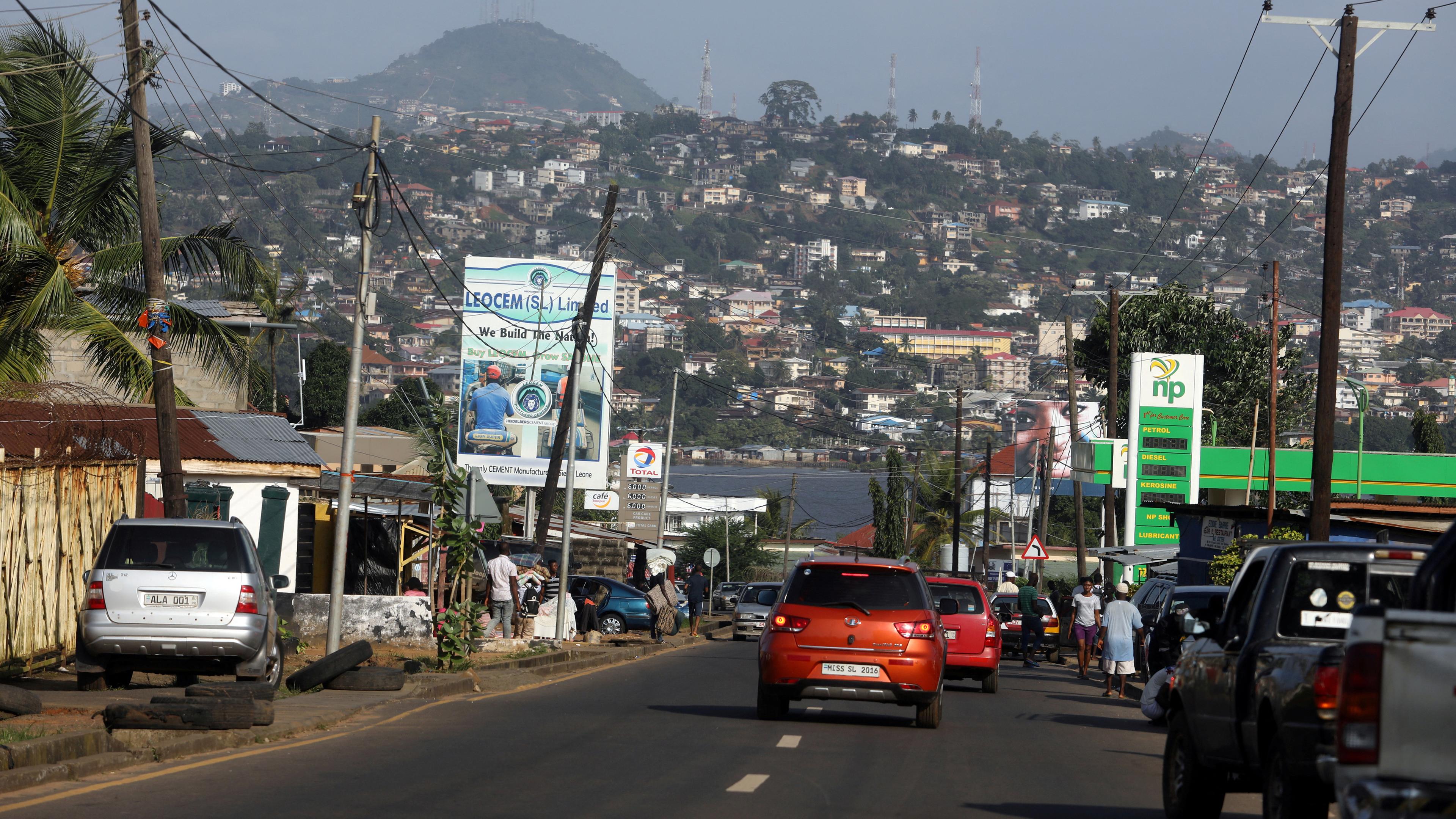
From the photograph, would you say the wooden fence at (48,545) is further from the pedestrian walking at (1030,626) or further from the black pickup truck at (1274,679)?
the pedestrian walking at (1030,626)

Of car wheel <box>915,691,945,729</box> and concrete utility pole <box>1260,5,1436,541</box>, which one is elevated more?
concrete utility pole <box>1260,5,1436,541</box>

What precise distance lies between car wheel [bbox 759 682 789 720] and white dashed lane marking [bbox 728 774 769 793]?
156 inches

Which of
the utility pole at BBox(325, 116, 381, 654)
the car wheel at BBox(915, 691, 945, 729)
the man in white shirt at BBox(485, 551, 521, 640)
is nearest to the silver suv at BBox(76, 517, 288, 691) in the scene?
the utility pole at BBox(325, 116, 381, 654)

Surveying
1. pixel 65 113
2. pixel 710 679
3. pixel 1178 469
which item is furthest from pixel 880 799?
pixel 1178 469

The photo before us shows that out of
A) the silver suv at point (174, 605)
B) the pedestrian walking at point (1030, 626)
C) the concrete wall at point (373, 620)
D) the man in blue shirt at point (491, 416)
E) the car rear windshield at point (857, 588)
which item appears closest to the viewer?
the silver suv at point (174, 605)

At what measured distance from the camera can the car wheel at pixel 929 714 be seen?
595 inches

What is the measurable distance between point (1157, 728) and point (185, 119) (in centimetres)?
1831

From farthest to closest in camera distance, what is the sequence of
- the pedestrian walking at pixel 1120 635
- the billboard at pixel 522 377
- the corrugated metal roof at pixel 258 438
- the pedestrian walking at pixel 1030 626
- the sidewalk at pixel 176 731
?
the billboard at pixel 522 377
the pedestrian walking at pixel 1030 626
the corrugated metal roof at pixel 258 438
the pedestrian walking at pixel 1120 635
the sidewalk at pixel 176 731

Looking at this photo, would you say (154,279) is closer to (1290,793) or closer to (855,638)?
(855,638)

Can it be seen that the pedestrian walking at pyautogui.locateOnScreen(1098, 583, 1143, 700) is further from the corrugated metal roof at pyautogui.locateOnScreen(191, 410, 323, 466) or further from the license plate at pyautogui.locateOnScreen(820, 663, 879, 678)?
the corrugated metal roof at pyautogui.locateOnScreen(191, 410, 323, 466)

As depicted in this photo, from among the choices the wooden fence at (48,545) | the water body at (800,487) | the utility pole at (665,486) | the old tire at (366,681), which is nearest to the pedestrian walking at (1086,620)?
the old tire at (366,681)

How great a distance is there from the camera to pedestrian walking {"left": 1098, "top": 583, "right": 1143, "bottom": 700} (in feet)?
72.3

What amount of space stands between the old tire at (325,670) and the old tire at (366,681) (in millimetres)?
85

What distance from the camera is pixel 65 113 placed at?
21766 mm
